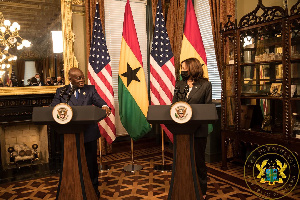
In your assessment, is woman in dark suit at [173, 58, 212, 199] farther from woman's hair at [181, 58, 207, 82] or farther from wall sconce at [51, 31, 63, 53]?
wall sconce at [51, 31, 63, 53]

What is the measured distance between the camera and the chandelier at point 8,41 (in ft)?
15.2

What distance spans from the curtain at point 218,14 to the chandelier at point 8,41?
10.7 ft

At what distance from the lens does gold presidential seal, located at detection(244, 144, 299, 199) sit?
11.2 feet

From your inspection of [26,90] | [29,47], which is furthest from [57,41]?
[26,90]

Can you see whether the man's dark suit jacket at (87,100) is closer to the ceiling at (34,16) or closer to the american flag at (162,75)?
the american flag at (162,75)

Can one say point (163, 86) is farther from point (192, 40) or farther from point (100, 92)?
point (100, 92)

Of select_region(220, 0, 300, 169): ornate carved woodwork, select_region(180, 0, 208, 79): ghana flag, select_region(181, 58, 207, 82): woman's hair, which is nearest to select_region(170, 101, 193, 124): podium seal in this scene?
select_region(181, 58, 207, 82): woman's hair

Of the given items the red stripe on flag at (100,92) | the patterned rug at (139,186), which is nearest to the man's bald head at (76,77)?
the patterned rug at (139,186)

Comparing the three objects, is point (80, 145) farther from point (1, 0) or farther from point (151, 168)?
point (1, 0)

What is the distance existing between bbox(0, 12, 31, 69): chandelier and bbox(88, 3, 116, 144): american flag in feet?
4.19

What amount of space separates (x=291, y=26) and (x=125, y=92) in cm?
247

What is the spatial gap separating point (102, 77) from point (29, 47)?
1399 millimetres

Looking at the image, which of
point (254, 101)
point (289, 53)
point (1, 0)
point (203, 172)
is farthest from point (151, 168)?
point (1, 0)

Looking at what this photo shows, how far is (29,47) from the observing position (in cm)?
482
